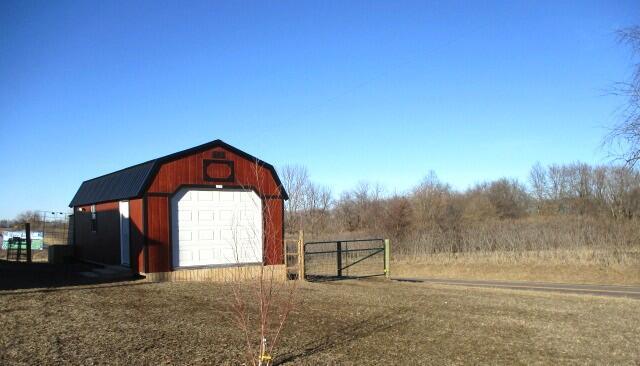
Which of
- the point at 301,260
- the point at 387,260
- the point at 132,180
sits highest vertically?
the point at 132,180

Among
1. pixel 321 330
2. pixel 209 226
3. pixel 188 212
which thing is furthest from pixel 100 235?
pixel 321 330

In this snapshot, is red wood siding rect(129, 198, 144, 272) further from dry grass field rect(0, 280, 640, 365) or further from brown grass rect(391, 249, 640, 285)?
brown grass rect(391, 249, 640, 285)

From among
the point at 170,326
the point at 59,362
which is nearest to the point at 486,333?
the point at 170,326

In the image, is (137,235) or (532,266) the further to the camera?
(532,266)

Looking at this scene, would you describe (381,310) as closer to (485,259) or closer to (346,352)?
(346,352)

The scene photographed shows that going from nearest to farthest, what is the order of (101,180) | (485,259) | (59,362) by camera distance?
1. (59,362)
2. (101,180)
3. (485,259)

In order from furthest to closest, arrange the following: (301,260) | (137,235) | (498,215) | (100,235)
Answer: (498,215) < (100,235) < (301,260) < (137,235)

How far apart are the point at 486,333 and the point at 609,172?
160 ft

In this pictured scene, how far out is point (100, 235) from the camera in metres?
19.0

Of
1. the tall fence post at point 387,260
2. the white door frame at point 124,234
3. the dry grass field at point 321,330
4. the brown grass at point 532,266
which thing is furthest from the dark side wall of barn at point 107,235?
the brown grass at point 532,266

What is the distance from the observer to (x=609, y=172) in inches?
1996

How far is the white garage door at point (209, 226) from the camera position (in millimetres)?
15914

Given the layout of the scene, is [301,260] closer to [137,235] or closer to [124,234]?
[137,235]

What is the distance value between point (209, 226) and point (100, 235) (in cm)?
512
